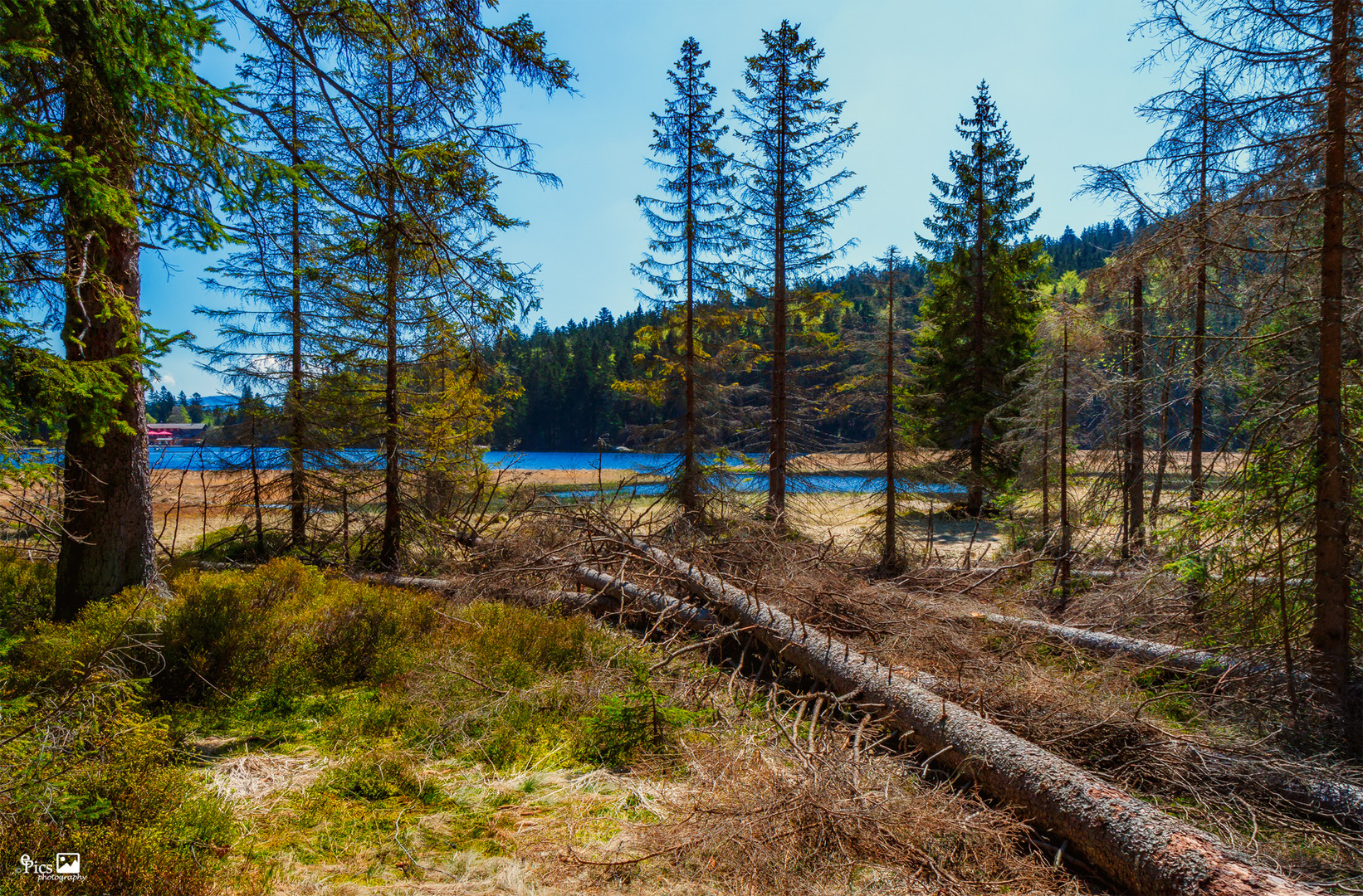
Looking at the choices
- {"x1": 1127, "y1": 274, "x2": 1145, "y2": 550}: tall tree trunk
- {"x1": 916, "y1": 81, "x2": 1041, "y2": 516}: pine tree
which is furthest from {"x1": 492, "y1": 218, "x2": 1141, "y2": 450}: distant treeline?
{"x1": 1127, "y1": 274, "x2": 1145, "y2": 550}: tall tree trunk

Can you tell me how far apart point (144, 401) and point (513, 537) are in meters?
5.70

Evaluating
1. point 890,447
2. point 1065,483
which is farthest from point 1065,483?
point 890,447

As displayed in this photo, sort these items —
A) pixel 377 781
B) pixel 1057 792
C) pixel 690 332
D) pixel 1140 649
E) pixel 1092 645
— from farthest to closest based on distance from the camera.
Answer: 1. pixel 690 332
2. pixel 1092 645
3. pixel 1140 649
4. pixel 377 781
5. pixel 1057 792

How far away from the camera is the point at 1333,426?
502cm

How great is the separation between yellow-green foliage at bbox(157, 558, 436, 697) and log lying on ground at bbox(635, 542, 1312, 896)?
4371mm

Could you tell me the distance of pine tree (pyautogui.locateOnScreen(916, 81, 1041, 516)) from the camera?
20922 mm

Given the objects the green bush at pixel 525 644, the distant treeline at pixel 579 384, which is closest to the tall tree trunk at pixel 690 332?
the green bush at pixel 525 644

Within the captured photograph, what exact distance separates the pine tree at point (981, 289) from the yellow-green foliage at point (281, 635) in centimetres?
1913

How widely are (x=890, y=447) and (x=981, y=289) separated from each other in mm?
12375

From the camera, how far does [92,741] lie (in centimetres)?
315

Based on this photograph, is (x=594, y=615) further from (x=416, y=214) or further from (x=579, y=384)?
(x=579, y=384)

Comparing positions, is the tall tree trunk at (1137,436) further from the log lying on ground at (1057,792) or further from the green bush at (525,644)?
the green bush at (525,644)

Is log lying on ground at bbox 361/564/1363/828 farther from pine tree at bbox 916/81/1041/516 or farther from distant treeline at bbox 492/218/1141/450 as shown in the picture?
distant treeline at bbox 492/218/1141/450

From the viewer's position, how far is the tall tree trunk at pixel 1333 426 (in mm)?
5020
